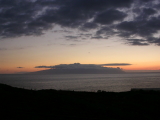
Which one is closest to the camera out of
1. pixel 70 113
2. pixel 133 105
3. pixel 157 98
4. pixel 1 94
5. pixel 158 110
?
pixel 70 113

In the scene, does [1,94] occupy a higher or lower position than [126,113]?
higher

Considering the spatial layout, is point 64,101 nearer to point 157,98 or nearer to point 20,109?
point 20,109

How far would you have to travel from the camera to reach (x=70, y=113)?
34.5 ft

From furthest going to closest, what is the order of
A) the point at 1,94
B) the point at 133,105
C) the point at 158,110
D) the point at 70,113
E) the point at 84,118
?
the point at 1,94 < the point at 133,105 < the point at 158,110 < the point at 70,113 < the point at 84,118

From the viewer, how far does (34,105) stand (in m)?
12.0

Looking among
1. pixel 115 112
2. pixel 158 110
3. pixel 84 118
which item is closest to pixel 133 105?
pixel 158 110

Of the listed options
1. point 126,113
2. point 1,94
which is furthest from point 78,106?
point 1,94

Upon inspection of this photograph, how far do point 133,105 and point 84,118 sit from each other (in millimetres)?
4991

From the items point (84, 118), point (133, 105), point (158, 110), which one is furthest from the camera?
point (133, 105)

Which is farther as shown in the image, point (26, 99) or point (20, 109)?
point (26, 99)

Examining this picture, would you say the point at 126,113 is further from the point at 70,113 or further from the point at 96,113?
the point at 70,113

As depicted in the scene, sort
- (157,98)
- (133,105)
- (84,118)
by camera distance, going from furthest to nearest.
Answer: (157,98)
(133,105)
(84,118)

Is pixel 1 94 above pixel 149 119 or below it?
above

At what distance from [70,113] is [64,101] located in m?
2.64
